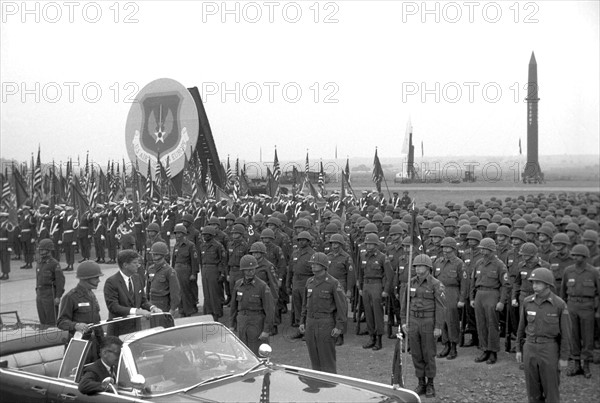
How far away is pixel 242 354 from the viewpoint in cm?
633

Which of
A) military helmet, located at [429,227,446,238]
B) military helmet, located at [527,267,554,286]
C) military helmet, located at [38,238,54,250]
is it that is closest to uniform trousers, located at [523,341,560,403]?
military helmet, located at [527,267,554,286]

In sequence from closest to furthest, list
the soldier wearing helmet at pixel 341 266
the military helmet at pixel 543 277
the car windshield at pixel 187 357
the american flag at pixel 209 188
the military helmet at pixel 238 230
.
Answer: the car windshield at pixel 187 357 < the military helmet at pixel 543 277 < the soldier wearing helmet at pixel 341 266 < the military helmet at pixel 238 230 < the american flag at pixel 209 188

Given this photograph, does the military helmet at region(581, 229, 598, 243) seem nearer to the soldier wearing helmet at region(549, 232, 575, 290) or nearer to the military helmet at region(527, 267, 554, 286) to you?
the soldier wearing helmet at region(549, 232, 575, 290)

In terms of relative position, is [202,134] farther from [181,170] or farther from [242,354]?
[242,354]

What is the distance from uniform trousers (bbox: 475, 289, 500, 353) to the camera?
9.93 meters

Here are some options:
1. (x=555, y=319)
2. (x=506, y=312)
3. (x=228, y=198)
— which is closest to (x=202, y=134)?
(x=228, y=198)

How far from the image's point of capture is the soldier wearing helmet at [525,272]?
9.92 metres

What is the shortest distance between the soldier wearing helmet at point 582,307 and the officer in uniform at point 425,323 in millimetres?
2233

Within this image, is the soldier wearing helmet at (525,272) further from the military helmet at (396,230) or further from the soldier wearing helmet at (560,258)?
the military helmet at (396,230)

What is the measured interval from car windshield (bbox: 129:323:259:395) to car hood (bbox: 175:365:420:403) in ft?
0.60

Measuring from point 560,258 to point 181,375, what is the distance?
7.41 meters

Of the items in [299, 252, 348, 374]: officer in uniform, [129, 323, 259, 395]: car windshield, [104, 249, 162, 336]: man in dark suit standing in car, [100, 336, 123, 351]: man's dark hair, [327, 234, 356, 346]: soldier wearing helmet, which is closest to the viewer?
[129, 323, 259, 395]: car windshield

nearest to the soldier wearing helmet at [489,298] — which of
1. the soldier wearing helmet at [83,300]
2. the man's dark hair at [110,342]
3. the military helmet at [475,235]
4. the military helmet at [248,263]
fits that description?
the military helmet at [475,235]

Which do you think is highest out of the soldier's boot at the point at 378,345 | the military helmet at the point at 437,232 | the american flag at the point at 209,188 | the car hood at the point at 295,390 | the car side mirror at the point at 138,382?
the american flag at the point at 209,188
